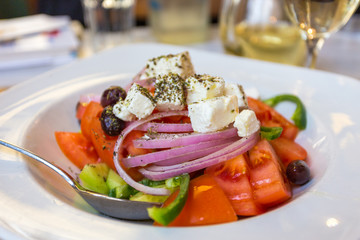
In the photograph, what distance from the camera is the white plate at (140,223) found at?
1.00 meters

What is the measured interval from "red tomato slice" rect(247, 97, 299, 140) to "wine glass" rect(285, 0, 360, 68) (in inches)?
21.9

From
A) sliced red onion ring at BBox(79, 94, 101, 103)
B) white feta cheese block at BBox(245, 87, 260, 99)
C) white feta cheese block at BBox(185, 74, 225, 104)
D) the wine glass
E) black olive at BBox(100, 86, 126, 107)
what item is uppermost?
the wine glass

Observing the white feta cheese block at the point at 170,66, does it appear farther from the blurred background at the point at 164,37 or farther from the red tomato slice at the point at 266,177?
the blurred background at the point at 164,37

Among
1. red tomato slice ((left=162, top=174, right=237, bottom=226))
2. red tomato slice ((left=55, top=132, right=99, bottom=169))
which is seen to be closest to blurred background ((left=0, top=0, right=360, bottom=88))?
red tomato slice ((left=55, top=132, right=99, bottom=169))

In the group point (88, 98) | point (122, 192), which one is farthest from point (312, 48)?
point (122, 192)

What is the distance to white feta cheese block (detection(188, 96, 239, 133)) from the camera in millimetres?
1284

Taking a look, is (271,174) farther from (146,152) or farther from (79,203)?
(79,203)

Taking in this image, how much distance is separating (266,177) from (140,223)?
472 millimetres

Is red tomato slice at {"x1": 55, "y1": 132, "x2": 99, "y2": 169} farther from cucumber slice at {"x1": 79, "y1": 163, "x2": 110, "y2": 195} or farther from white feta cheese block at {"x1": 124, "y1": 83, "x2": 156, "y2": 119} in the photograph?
white feta cheese block at {"x1": 124, "y1": 83, "x2": 156, "y2": 119}

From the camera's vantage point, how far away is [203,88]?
1.42m

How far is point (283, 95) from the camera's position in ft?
6.04

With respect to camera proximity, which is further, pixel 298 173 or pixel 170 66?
pixel 170 66

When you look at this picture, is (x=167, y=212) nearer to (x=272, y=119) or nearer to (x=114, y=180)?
(x=114, y=180)

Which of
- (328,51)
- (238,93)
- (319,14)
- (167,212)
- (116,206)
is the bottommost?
(328,51)
